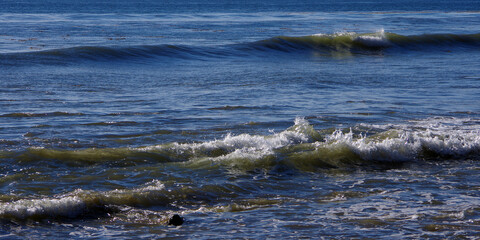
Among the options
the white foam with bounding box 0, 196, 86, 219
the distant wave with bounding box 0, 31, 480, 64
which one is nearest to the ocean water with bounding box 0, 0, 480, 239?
the white foam with bounding box 0, 196, 86, 219

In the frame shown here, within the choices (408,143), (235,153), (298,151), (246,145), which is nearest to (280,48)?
(408,143)

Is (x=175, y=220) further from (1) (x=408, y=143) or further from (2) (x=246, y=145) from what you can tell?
(1) (x=408, y=143)

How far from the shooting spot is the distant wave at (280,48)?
771 inches

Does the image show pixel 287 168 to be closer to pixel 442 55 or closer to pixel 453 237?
pixel 453 237

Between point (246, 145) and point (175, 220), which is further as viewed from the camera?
point (246, 145)

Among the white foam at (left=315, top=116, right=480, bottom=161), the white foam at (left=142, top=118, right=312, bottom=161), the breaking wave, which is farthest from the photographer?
the white foam at (left=315, top=116, right=480, bottom=161)

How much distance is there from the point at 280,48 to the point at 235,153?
→ 1713 cm

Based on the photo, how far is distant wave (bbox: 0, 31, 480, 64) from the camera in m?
19.6

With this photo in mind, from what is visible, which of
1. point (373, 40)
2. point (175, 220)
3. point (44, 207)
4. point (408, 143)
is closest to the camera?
point (175, 220)

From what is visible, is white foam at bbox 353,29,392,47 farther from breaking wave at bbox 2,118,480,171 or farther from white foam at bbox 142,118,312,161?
white foam at bbox 142,118,312,161

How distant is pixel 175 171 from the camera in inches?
296

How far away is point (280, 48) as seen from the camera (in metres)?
24.9

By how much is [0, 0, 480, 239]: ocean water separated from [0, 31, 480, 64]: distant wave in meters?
1.34

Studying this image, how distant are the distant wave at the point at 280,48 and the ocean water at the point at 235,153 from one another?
4.39 ft
